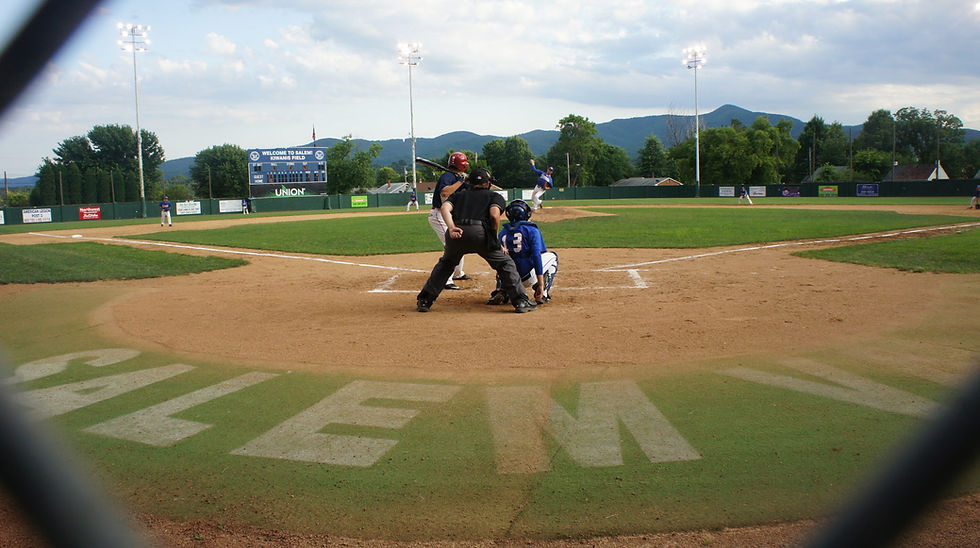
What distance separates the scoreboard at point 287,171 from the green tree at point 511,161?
58501 mm

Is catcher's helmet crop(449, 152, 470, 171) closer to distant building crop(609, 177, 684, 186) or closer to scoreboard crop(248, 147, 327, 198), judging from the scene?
scoreboard crop(248, 147, 327, 198)

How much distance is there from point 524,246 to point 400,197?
57244mm

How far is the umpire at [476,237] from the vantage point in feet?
28.6

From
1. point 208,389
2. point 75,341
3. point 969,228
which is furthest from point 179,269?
point 969,228

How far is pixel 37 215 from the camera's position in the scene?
4512 cm

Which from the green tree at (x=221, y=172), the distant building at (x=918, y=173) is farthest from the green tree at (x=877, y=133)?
the green tree at (x=221, y=172)

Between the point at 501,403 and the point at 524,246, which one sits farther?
the point at 524,246

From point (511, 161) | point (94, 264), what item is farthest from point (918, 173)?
point (94, 264)

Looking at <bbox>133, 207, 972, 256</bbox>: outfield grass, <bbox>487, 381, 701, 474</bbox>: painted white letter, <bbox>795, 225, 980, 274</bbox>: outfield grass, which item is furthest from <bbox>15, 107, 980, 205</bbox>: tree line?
<bbox>487, 381, 701, 474</bbox>: painted white letter

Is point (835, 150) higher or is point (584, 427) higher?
point (835, 150)

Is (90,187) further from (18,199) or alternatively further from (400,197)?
(400,197)

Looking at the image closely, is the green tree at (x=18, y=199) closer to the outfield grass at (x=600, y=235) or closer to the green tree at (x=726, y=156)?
the outfield grass at (x=600, y=235)

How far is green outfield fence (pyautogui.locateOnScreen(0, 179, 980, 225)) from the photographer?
4669 cm

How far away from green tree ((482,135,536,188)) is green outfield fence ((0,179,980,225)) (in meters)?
43.2
